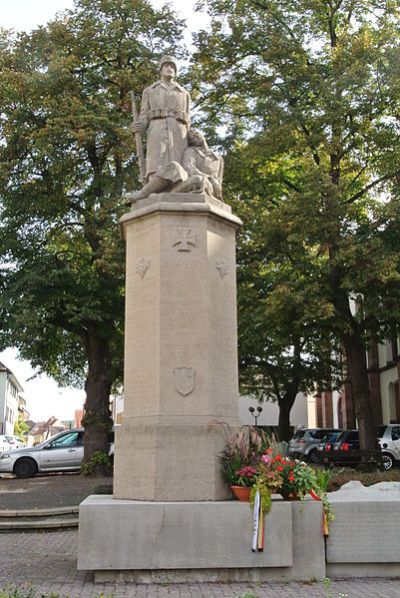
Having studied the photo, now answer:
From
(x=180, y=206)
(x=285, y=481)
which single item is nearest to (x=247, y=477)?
(x=285, y=481)

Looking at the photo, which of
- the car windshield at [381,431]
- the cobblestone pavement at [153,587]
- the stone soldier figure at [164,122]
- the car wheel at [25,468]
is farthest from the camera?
the car windshield at [381,431]

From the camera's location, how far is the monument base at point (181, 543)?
24.9 feet

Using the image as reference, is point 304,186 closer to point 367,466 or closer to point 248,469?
point 367,466

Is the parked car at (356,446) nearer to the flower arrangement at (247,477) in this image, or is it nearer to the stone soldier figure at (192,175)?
the stone soldier figure at (192,175)

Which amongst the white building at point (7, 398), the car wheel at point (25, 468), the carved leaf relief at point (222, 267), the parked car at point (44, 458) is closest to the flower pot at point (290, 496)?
the carved leaf relief at point (222, 267)

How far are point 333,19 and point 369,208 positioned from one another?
720 cm

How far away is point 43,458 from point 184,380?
722 inches

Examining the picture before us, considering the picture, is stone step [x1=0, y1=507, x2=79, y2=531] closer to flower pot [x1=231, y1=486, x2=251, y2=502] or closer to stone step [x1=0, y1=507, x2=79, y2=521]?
stone step [x1=0, y1=507, x2=79, y2=521]

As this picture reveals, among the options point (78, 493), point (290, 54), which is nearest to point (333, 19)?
point (290, 54)

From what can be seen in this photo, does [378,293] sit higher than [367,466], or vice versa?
[378,293]

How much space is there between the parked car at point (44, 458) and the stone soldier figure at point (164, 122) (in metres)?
17.6

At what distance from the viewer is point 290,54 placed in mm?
23188

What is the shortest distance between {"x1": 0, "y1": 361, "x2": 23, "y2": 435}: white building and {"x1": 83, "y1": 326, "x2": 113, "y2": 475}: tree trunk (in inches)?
2235

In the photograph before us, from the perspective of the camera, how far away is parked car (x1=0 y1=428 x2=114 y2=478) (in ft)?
82.1
